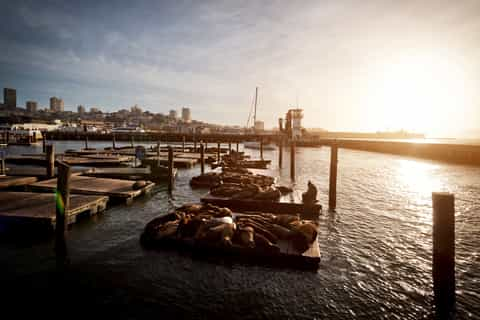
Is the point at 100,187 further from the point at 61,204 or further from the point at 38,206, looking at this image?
the point at 61,204

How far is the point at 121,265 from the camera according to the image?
25.5 feet

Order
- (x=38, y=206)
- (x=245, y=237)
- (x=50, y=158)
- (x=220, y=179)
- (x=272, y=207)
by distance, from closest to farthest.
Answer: (x=245, y=237)
(x=38, y=206)
(x=272, y=207)
(x=50, y=158)
(x=220, y=179)

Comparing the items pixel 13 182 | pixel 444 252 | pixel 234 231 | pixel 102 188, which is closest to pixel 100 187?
pixel 102 188

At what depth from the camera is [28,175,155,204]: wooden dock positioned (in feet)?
47.2

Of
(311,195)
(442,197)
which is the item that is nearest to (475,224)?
(311,195)

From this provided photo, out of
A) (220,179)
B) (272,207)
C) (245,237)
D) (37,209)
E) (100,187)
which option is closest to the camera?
(245,237)

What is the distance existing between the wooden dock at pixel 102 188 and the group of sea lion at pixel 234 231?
6.49 meters

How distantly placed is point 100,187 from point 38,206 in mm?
4624

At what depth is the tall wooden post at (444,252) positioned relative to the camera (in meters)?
6.02

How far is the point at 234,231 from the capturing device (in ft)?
28.3

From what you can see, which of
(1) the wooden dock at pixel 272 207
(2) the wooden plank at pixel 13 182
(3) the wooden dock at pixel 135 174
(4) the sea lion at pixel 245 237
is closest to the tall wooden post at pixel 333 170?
(1) the wooden dock at pixel 272 207

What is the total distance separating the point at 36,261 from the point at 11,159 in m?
31.5

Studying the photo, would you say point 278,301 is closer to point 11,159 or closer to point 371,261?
point 371,261

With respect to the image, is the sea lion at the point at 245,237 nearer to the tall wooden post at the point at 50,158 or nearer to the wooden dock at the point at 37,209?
the wooden dock at the point at 37,209
